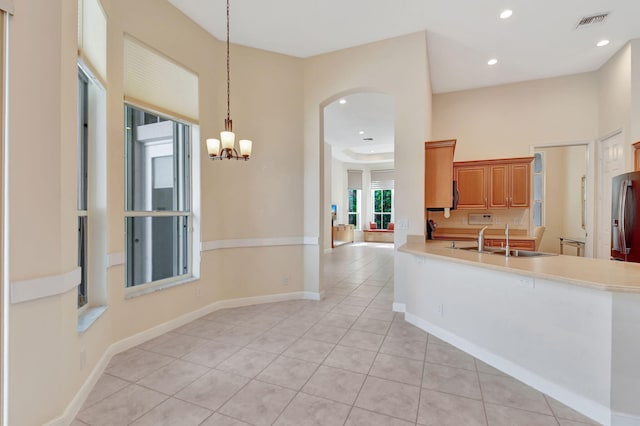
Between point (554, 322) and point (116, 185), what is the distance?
12.8 ft

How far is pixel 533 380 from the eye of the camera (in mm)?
2322

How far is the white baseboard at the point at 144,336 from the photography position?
197 centimetres

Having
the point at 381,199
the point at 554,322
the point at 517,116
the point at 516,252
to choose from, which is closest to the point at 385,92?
the point at 516,252

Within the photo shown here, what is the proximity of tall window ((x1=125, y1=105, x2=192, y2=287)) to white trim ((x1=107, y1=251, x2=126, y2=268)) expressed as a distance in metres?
0.39

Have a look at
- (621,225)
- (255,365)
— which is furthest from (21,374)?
(621,225)

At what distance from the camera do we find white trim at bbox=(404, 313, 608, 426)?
1940 millimetres

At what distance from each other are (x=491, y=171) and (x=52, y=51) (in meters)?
6.00

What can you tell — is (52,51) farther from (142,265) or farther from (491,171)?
(491,171)

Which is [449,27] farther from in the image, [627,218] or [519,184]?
[627,218]

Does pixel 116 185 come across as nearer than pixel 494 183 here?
Yes

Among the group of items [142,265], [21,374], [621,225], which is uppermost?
[621,225]

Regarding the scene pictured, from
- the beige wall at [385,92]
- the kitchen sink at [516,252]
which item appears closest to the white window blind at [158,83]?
the beige wall at [385,92]

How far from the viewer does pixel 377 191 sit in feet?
44.9

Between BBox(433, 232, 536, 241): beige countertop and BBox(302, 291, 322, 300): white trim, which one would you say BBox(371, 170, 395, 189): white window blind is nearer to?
BBox(433, 232, 536, 241): beige countertop
